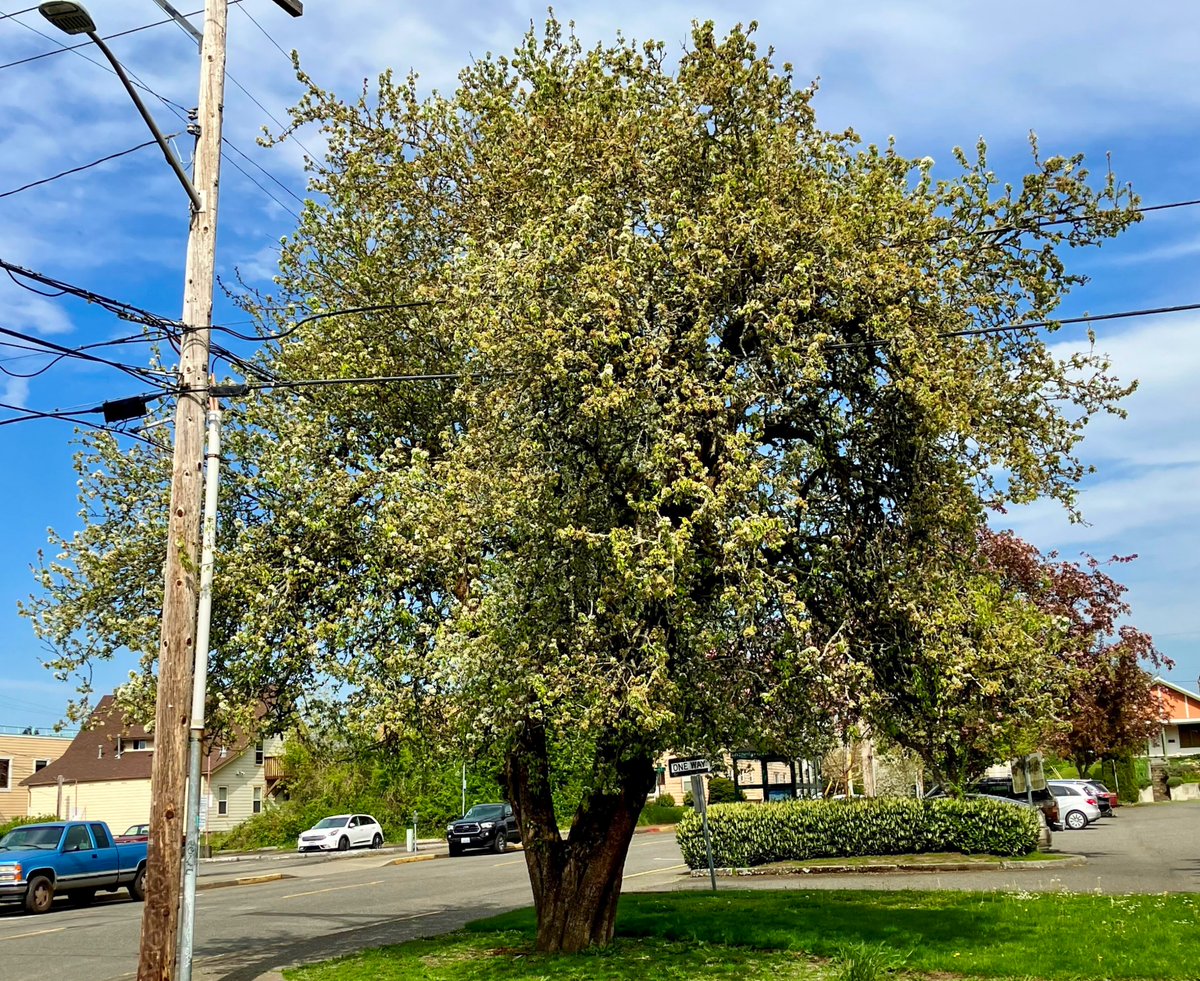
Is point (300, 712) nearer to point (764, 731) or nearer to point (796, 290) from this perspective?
point (764, 731)

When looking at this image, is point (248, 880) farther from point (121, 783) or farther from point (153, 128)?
point (121, 783)

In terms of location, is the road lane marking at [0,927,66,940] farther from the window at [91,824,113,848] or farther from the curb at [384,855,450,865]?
the curb at [384,855,450,865]

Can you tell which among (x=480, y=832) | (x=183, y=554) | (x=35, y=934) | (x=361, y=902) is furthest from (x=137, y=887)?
(x=183, y=554)

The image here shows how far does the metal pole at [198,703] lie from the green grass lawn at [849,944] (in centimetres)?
271

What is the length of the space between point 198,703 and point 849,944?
24.0ft

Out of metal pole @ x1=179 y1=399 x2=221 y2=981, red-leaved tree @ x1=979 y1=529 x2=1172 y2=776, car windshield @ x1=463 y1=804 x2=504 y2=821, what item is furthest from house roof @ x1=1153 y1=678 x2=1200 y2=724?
metal pole @ x1=179 y1=399 x2=221 y2=981

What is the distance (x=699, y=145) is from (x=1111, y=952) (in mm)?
9642

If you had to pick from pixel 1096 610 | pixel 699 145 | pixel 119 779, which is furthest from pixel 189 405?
pixel 119 779

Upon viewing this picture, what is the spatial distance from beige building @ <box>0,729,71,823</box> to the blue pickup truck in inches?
1391

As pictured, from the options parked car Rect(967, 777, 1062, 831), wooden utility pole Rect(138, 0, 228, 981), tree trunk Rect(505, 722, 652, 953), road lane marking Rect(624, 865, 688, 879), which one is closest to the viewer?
wooden utility pole Rect(138, 0, 228, 981)

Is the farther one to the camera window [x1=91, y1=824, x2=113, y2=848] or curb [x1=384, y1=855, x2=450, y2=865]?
curb [x1=384, y1=855, x2=450, y2=865]

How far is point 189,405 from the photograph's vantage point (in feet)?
36.4

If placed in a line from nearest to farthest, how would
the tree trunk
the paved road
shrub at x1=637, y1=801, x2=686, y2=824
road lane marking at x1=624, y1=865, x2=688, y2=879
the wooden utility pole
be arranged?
the wooden utility pole
the tree trunk
the paved road
road lane marking at x1=624, y1=865, x2=688, y2=879
shrub at x1=637, y1=801, x2=686, y2=824

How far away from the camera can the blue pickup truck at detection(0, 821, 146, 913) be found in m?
23.5
